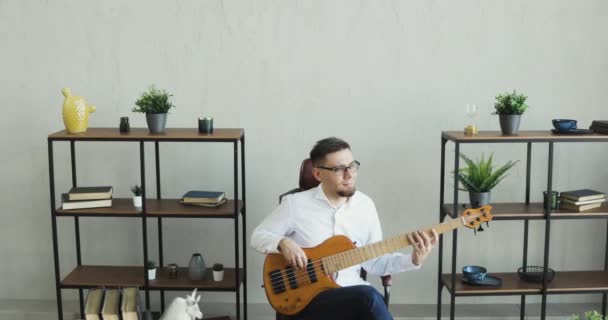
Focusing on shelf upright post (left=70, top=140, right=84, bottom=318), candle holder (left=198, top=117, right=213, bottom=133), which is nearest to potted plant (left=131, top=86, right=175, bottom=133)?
candle holder (left=198, top=117, right=213, bottom=133)

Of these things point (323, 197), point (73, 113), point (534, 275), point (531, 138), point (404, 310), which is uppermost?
point (73, 113)

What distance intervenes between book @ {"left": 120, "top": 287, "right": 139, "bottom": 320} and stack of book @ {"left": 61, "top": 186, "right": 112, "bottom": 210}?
1.65 ft

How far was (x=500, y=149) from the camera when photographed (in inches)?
164

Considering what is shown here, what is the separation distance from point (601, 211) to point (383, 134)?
4.23 feet

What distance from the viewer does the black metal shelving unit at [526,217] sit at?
12.0 ft

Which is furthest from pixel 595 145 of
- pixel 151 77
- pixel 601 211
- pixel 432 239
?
pixel 151 77

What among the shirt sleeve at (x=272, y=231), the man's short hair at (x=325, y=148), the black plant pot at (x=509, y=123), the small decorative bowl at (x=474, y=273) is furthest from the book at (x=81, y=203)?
the black plant pot at (x=509, y=123)

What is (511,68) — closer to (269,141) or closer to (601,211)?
(601,211)

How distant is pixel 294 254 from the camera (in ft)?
9.75

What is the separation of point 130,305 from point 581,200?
2.50 metres

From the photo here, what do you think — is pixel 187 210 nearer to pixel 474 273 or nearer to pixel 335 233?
pixel 335 233

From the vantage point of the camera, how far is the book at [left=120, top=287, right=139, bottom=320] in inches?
143

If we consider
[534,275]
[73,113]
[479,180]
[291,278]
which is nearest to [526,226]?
[534,275]

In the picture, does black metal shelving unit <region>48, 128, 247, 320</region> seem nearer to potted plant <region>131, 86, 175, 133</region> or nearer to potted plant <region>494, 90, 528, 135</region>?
potted plant <region>131, 86, 175, 133</region>
